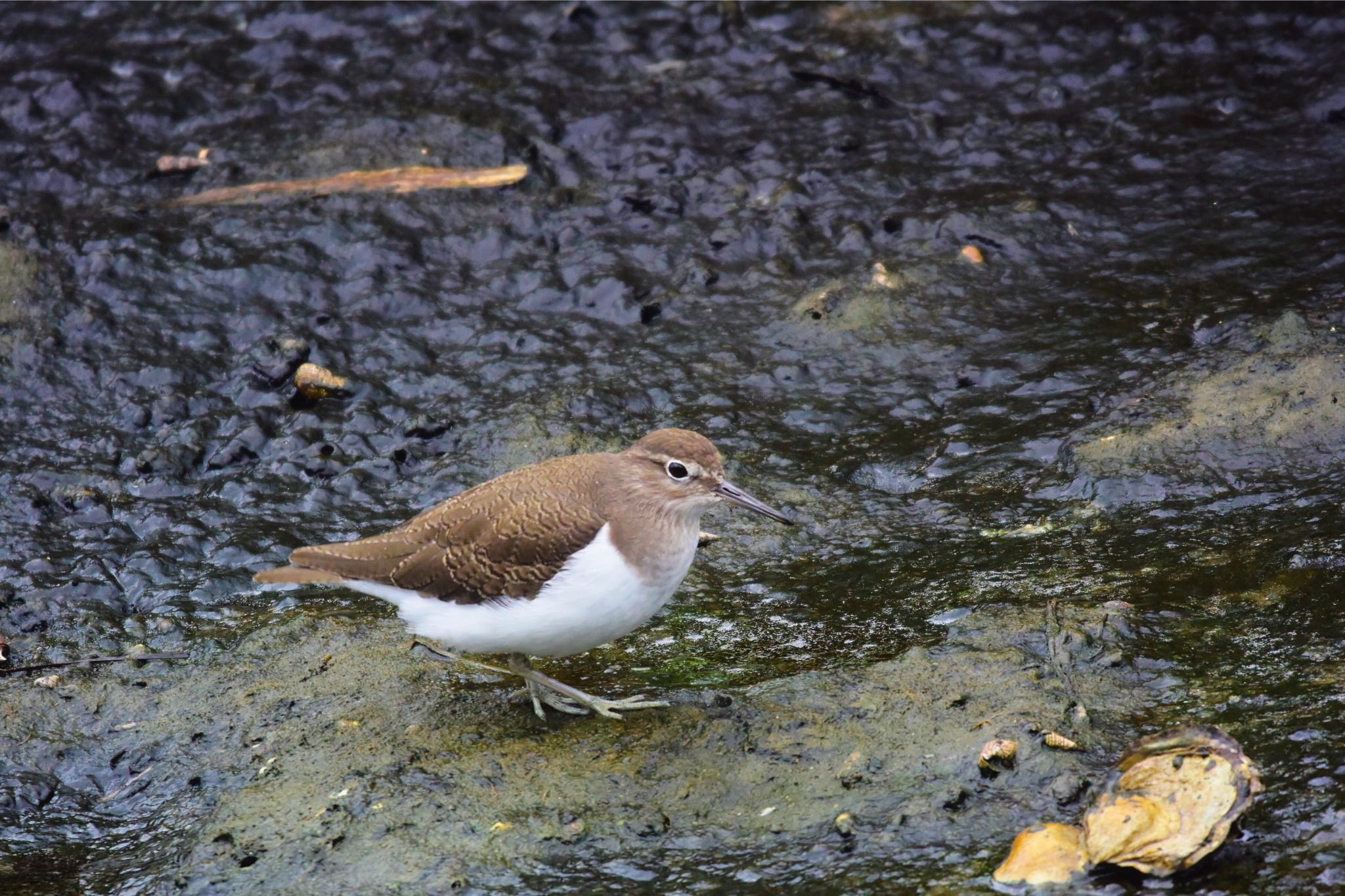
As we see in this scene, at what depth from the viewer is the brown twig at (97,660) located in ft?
19.5

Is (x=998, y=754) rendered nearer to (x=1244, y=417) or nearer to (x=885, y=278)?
(x=1244, y=417)

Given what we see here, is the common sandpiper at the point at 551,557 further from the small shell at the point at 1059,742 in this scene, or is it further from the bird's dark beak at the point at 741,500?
the small shell at the point at 1059,742

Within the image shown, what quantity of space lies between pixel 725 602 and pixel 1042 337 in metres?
2.80

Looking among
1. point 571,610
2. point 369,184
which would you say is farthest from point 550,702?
point 369,184

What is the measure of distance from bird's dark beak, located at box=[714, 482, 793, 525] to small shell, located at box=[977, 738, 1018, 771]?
4.41ft

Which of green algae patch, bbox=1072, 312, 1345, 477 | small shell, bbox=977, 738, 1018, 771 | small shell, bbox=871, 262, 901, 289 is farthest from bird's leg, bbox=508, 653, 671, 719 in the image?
small shell, bbox=871, 262, 901, 289

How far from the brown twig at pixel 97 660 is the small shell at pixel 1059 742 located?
384 cm

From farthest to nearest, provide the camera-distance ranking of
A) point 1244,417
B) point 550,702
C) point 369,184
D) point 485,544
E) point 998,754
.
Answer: point 369,184 < point 1244,417 < point 550,702 < point 485,544 < point 998,754

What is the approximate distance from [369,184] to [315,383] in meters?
1.99

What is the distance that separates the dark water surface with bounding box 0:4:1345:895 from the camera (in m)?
5.79

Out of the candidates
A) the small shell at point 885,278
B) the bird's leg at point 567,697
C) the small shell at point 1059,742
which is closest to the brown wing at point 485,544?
the bird's leg at point 567,697

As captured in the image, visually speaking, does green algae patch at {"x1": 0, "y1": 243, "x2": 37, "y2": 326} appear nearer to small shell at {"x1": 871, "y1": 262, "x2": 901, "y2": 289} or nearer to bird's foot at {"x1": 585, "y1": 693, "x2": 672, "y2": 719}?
bird's foot at {"x1": 585, "y1": 693, "x2": 672, "y2": 719}

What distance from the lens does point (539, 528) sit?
17.9 ft

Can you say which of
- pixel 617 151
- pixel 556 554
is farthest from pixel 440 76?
pixel 556 554
